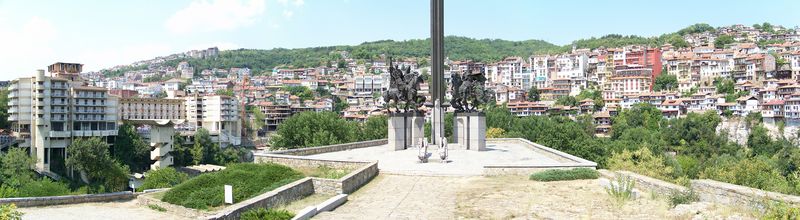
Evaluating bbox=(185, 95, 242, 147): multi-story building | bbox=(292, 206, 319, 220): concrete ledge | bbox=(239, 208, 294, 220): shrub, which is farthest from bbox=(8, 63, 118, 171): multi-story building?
bbox=(239, 208, 294, 220): shrub

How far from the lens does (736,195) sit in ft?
31.2

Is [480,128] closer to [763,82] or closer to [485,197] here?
[485,197]

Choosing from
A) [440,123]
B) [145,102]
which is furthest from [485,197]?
[145,102]

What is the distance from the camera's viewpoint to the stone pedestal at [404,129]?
2284cm

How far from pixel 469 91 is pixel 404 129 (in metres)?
2.88

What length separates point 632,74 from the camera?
105 meters

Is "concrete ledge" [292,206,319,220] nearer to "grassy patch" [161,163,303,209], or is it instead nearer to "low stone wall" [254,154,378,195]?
"low stone wall" [254,154,378,195]

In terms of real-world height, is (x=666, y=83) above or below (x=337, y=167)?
above

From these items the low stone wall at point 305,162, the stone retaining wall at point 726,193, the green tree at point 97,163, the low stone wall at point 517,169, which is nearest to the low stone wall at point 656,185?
the stone retaining wall at point 726,193

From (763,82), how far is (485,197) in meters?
91.4

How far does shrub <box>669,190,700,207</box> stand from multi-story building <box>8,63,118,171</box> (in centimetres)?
5460

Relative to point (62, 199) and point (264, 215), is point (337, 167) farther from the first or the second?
point (264, 215)

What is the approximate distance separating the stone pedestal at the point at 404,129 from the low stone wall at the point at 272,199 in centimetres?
1069

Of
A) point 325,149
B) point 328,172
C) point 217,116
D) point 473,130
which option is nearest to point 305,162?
point 328,172
